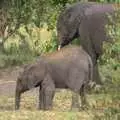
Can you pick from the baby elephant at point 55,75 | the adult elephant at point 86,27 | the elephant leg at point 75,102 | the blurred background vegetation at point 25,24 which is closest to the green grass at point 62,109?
the elephant leg at point 75,102

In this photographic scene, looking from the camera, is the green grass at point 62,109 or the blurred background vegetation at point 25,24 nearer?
the green grass at point 62,109

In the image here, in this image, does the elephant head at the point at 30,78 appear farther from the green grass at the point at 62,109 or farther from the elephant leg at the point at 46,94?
the green grass at the point at 62,109

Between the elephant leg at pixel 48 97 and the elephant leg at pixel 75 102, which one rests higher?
the elephant leg at pixel 48 97

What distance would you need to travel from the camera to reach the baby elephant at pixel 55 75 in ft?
33.4

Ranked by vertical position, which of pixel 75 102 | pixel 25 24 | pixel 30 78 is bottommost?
pixel 25 24

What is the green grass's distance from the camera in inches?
266

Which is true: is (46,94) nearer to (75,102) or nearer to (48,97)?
(48,97)

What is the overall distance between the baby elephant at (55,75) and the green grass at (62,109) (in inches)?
11.1

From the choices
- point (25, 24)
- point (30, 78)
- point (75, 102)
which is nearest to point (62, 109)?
point (75, 102)

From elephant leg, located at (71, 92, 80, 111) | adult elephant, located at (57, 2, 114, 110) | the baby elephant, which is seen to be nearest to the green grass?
elephant leg, located at (71, 92, 80, 111)

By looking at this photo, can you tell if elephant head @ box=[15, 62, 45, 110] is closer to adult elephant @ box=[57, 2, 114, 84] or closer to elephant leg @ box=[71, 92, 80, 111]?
elephant leg @ box=[71, 92, 80, 111]

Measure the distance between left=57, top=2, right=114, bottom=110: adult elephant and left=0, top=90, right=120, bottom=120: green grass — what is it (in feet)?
3.27

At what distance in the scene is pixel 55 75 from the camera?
10.3m

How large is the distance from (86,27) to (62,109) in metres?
2.37
